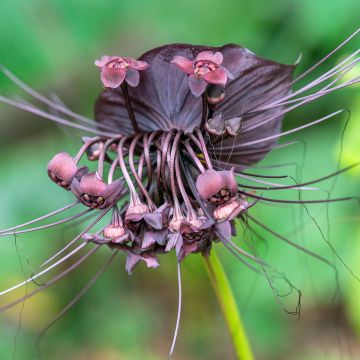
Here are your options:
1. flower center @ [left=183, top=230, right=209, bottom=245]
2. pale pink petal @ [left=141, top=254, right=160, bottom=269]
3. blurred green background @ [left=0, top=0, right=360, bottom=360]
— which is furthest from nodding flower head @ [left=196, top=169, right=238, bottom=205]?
blurred green background @ [left=0, top=0, right=360, bottom=360]

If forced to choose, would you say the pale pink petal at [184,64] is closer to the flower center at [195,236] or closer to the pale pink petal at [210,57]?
the pale pink petal at [210,57]

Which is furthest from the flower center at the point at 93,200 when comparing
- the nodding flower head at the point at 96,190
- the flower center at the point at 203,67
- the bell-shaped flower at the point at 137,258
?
the flower center at the point at 203,67

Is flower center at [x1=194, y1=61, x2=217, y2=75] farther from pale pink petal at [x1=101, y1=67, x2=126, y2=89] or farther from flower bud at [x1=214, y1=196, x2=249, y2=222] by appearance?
flower bud at [x1=214, y1=196, x2=249, y2=222]

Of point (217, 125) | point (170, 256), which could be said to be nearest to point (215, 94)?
point (217, 125)

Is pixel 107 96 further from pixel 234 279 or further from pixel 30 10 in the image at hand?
pixel 30 10

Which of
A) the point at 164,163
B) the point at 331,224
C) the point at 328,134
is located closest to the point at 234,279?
the point at 331,224
